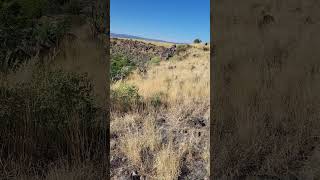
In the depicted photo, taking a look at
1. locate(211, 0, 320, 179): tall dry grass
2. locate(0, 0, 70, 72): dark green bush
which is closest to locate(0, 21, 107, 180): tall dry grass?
locate(211, 0, 320, 179): tall dry grass

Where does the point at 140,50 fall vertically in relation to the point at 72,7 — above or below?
below

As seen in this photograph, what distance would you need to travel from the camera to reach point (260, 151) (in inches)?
169

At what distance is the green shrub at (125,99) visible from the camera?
589cm

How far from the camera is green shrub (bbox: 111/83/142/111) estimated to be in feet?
19.3

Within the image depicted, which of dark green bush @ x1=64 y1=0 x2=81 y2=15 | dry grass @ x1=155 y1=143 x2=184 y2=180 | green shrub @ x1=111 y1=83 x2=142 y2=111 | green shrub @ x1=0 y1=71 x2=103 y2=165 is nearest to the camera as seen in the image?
dry grass @ x1=155 y1=143 x2=184 y2=180

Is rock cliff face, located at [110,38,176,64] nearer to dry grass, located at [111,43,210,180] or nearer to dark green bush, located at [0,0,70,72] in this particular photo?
dark green bush, located at [0,0,70,72]

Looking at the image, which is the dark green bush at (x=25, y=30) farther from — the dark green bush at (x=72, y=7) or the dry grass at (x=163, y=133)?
the dry grass at (x=163, y=133)

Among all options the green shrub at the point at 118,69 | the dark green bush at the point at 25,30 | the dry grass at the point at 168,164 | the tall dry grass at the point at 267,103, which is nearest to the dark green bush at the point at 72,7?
the dark green bush at the point at 25,30

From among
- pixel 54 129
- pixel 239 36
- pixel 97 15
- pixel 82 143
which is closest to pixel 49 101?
pixel 54 129

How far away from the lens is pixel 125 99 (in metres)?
6.10

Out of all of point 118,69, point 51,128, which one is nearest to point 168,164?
point 51,128

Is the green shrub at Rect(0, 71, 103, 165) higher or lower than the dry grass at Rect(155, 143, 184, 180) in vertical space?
higher

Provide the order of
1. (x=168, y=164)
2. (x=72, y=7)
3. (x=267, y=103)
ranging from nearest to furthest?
1. (x=168, y=164)
2. (x=267, y=103)
3. (x=72, y=7)

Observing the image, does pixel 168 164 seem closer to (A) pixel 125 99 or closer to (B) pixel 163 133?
(B) pixel 163 133
